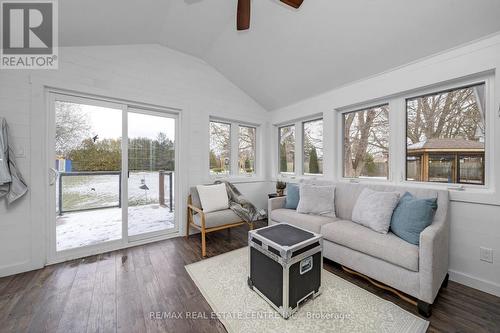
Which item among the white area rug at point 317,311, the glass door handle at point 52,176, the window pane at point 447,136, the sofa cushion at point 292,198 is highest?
the window pane at point 447,136

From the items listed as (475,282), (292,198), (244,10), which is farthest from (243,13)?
(475,282)

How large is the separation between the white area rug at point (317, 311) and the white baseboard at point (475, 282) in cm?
93

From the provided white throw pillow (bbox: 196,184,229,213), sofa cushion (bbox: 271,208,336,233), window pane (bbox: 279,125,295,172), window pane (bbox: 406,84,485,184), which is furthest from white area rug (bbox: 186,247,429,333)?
window pane (bbox: 279,125,295,172)

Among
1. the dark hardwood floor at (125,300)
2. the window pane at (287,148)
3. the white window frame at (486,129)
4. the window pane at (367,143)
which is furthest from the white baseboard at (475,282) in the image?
the window pane at (287,148)

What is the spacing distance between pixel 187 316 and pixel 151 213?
198 centimetres

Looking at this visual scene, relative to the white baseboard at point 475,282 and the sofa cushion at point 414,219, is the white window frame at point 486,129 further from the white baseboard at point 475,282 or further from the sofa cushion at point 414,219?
the white baseboard at point 475,282

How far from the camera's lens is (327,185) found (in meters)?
3.00

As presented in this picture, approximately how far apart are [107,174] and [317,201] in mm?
3012

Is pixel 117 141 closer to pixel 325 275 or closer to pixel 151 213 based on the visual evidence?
pixel 151 213

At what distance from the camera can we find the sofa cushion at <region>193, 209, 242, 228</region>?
268cm

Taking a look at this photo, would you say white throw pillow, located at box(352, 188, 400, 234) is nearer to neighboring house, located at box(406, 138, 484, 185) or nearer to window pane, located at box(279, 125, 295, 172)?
neighboring house, located at box(406, 138, 484, 185)

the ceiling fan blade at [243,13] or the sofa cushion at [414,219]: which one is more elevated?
the ceiling fan blade at [243,13]

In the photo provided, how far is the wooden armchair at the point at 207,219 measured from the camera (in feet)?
8.61

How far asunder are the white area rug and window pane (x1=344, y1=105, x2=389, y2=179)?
166 cm
